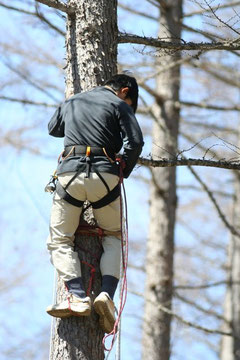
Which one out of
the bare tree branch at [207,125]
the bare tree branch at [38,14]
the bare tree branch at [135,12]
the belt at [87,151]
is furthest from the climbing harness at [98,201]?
the bare tree branch at [207,125]

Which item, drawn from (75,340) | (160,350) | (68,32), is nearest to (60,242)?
(75,340)

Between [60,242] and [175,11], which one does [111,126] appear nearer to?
[60,242]

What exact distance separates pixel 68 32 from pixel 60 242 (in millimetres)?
1671

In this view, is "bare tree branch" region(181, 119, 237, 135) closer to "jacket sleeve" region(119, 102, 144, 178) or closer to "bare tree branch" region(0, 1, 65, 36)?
"bare tree branch" region(0, 1, 65, 36)

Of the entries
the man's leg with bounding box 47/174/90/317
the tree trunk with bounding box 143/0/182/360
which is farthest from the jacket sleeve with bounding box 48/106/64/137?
the tree trunk with bounding box 143/0/182/360

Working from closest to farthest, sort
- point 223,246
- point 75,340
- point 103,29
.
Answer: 1. point 75,340
2. point 103,29
3. point 223,246

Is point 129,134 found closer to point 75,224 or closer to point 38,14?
point 75,224

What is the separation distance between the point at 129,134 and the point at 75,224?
692 mm

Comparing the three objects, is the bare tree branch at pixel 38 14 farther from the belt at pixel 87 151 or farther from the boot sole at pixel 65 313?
the boot sole at pixel 65 313

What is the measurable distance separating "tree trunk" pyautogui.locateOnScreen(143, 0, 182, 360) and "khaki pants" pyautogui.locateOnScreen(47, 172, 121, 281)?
3784 millimetres

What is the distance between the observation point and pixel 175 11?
31.5 feet

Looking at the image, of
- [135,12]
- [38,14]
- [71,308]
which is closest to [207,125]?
[135,12]

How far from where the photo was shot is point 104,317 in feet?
14.8

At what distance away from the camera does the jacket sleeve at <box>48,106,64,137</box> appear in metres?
4.83
